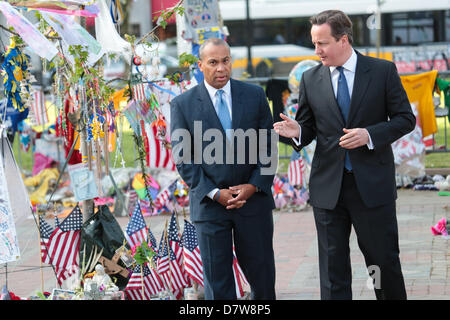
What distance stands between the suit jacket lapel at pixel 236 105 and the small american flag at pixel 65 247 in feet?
5.85

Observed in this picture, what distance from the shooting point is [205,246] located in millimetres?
4695

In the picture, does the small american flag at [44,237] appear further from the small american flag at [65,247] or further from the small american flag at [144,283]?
the small american flag at [144,283]

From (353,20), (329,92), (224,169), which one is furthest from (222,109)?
(353,20)

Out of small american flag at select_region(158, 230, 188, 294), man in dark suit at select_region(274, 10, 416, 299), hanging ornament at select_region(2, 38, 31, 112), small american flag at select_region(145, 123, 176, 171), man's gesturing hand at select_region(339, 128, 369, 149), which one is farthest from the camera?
small american flag at select_region(145, 123, 176, 171)

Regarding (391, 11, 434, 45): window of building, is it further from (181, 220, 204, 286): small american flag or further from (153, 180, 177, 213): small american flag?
(181, 220, 204, 286): small american flag

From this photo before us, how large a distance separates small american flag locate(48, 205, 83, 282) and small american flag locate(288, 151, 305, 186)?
14.2ft

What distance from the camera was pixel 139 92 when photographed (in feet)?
19.2

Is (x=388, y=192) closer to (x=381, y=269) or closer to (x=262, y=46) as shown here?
(x=381, y=269)

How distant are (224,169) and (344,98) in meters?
0.84

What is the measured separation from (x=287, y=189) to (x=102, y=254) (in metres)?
4.29

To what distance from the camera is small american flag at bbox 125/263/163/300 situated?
18.4ft

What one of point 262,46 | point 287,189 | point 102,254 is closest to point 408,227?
point 287,189

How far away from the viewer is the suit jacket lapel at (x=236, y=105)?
4680 millimetres

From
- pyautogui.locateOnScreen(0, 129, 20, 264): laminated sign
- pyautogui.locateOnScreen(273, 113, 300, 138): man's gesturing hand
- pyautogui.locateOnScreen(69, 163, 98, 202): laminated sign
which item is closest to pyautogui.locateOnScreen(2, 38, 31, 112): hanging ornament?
pyautogui.locateOnScreen(0, 129, 20, 264): laminated sign
